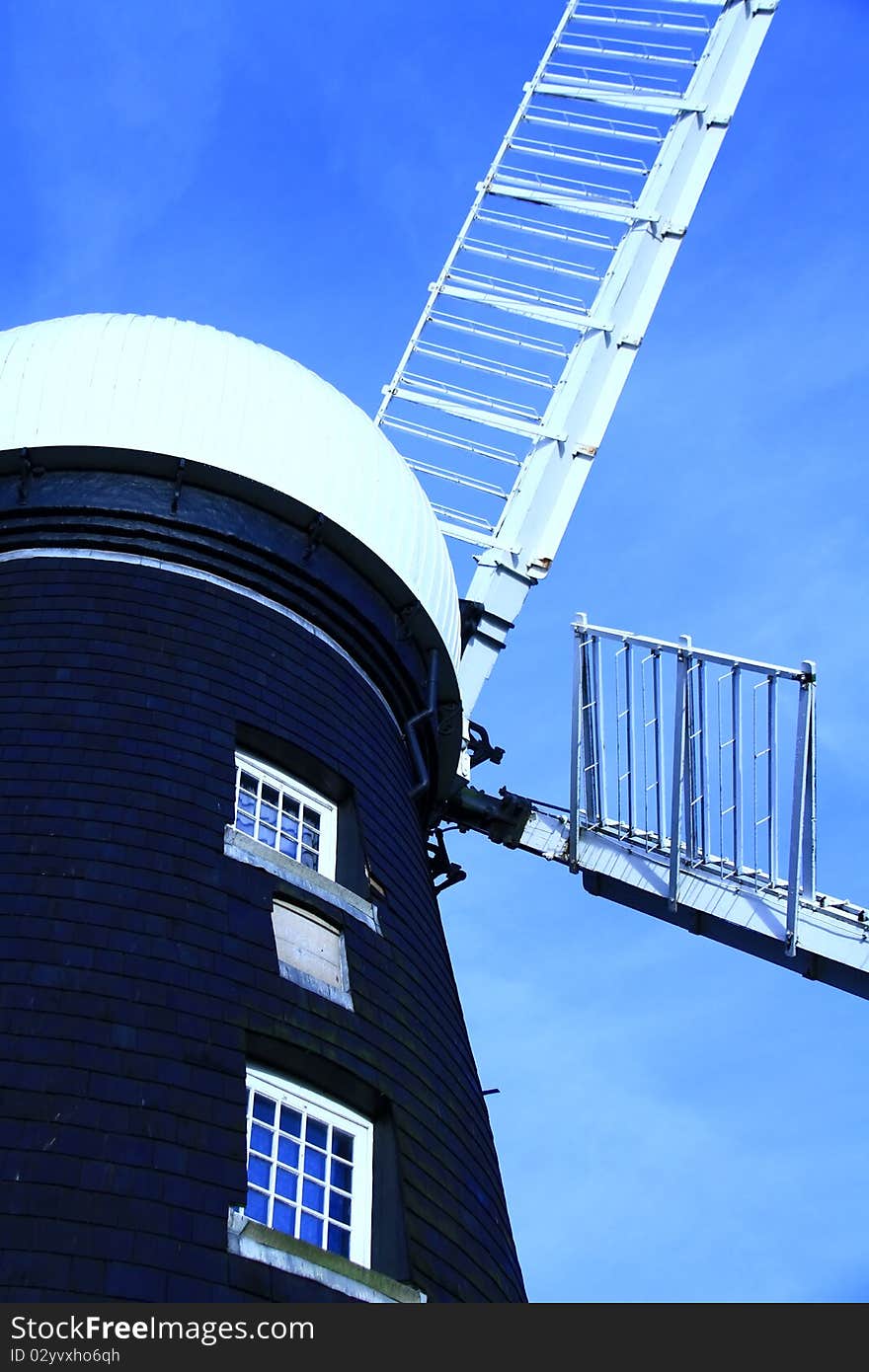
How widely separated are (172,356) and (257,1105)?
915 cm

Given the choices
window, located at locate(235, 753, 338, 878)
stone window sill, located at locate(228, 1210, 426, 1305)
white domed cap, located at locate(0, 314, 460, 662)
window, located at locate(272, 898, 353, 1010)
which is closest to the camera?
stone window sill, located at locate(228, 1210, 426, 1305)

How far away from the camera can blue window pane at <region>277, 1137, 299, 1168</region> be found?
1536cm

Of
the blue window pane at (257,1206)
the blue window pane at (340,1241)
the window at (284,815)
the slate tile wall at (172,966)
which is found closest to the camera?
the slate tile wall at (172,966)

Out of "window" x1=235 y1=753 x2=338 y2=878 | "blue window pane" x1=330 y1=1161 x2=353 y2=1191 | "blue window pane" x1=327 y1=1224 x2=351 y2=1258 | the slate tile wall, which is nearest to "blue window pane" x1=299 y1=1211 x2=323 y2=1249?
"blue window pane" x1=327 y1=1224 x2=351 y2=1258

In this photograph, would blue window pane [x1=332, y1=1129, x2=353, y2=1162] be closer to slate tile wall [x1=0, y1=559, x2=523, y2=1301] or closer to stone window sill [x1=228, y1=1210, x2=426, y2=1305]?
slate tile wall [x1=0, y1=559, x2=523, y2=1301]

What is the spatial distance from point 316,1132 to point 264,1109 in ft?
2.06

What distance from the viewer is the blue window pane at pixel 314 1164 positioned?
15.6 meters

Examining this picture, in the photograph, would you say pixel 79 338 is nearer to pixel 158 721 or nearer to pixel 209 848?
pixel 158 721

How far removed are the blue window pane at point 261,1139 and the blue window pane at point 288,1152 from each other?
0.35ft

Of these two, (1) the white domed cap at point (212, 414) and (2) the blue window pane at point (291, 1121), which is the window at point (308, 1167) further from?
(1) the white domed cap at point (212, 414)

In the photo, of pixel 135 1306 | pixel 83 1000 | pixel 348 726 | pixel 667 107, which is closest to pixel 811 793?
pixel 348 726

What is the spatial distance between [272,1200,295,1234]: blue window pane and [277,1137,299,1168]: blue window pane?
1.29ft

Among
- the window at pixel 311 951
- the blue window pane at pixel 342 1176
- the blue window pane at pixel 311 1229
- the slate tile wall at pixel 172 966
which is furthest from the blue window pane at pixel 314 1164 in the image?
the window at pixel 311 951

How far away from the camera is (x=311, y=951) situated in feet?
56.6
